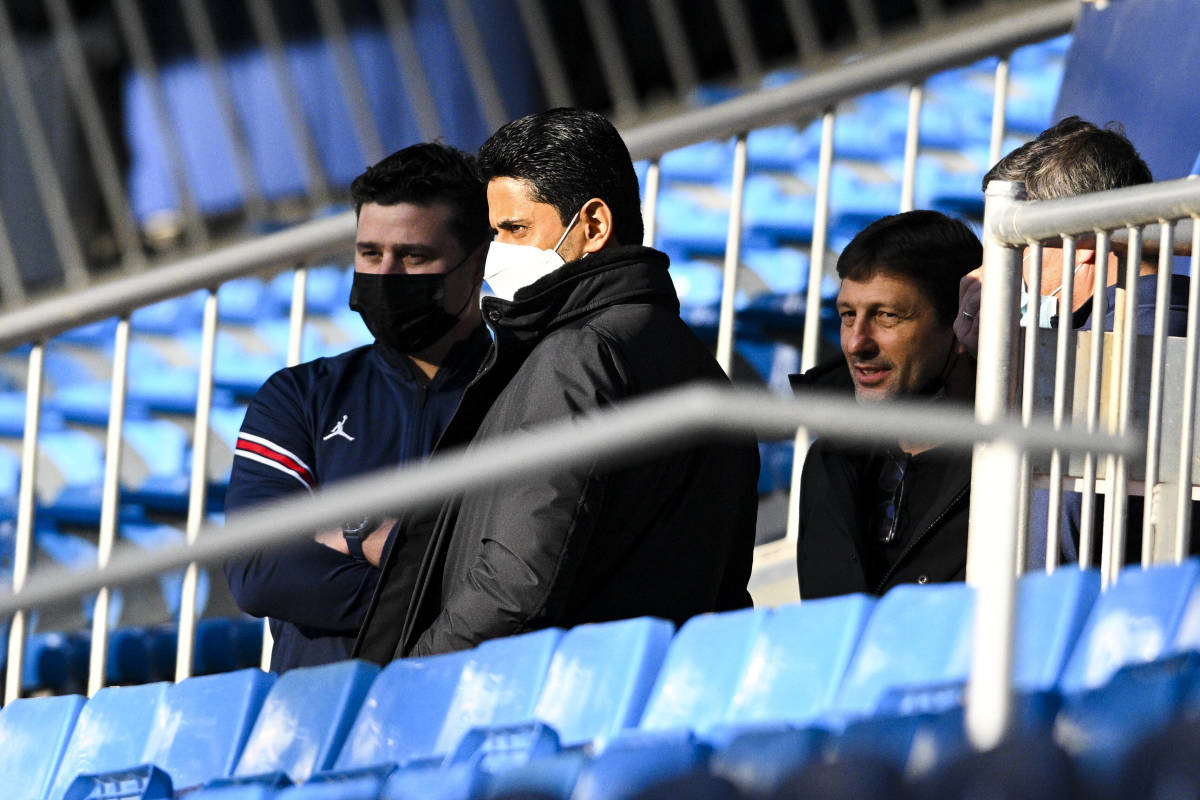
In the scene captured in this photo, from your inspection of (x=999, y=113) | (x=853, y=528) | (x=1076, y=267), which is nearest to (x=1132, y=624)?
(x=1076, y=267)

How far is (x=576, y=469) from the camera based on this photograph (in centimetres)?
249

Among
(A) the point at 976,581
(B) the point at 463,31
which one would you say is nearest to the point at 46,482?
(B) the point at 463,31

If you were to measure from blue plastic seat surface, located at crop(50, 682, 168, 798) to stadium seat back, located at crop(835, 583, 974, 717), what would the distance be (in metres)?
1.15

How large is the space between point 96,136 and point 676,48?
2586 mm

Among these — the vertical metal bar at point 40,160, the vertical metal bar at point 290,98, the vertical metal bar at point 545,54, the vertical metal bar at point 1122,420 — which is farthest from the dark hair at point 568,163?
the vertical metal bar at point 40,160

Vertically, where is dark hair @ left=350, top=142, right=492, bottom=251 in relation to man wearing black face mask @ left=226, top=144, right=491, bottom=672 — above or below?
above

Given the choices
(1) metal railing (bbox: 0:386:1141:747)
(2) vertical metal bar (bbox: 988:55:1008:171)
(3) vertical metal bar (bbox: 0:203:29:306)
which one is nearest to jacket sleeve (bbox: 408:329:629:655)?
(1) metal railing (bbox: 0:386:1141:747)

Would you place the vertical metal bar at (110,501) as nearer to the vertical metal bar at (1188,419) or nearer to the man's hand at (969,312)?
the man's hand at (969,312)

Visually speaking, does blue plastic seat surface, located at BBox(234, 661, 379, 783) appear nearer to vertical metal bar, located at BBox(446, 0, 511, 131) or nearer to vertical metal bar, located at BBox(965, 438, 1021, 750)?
vertical metal bar, located at BBox(965, 438, 1021, 750)

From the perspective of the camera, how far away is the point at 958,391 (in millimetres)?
3162

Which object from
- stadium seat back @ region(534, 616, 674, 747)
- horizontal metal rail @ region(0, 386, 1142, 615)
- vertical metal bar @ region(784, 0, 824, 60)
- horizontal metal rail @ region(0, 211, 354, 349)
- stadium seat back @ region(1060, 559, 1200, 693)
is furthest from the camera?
vertical metal bar @ region(784, 0, 824, 60)

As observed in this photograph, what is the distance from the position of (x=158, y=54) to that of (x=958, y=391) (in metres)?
7.27

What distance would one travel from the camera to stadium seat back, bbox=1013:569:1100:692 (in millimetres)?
1865

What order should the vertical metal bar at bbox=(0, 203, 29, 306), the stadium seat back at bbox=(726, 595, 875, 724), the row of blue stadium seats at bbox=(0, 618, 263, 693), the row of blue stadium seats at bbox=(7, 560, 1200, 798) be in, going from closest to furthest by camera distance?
the row of blue stadium seats at bbox=(7, 560, 1200, 798)
the stadium seat back at bbox=(726, 595, 875, 724)
the row of blue stadium seats at bbox=(0, 618, 263, 693)
the vertical metal bar at bbox=(0, 203, 29, 306)
